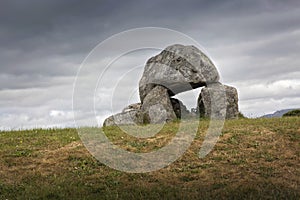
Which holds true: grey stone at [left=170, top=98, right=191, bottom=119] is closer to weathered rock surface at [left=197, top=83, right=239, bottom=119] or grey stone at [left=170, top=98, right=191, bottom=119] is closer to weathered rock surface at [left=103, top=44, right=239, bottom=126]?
weathered rock surface at [left=103, top=44, right=239, bottom=126]

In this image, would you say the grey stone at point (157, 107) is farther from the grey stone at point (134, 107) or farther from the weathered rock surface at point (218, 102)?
the weathered rock surface at point (218, 102)

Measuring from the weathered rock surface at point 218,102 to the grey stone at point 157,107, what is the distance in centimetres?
194

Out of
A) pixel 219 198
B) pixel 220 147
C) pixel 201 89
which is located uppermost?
pixel 201 89

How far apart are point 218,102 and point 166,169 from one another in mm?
11148

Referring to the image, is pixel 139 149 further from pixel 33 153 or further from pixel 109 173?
pixel 33 153

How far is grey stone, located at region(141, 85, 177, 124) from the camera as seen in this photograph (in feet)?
88.6

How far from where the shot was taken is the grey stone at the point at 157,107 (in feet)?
88.6

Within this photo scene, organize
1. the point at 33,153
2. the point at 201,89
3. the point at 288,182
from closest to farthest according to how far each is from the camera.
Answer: the point at 288,182
the point at 33,153
the point at 201,89

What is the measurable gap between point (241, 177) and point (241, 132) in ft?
16.6

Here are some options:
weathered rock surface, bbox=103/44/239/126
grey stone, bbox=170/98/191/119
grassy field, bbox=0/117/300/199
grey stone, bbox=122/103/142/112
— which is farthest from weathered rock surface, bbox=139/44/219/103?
grassy field, bbox=0/117/300/199

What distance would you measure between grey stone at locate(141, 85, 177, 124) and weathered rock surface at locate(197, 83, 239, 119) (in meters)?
1.94

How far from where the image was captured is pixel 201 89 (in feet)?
94.2

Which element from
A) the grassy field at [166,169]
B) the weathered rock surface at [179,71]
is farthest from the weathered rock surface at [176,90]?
the grassy field at [166,169]

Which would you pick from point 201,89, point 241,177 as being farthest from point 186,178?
point 201,89
